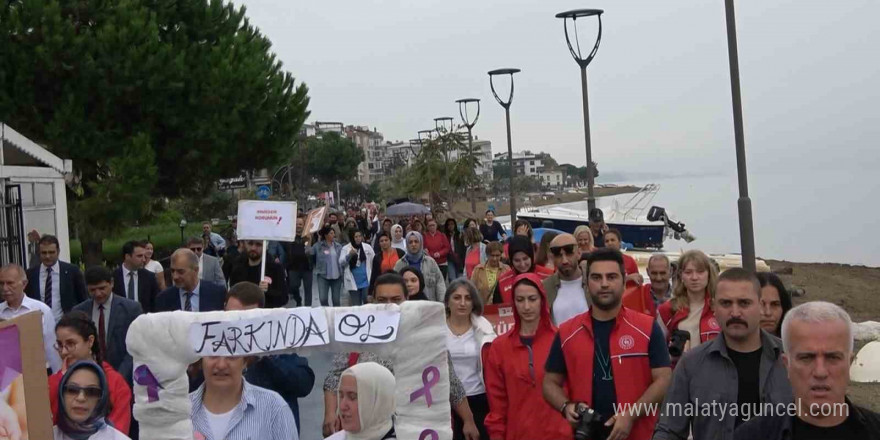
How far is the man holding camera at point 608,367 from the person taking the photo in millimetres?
4902

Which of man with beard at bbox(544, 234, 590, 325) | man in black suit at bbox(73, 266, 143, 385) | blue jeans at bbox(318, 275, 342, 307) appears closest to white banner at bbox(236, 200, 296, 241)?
man in black suit at bbox(73, 266, 143, 385)

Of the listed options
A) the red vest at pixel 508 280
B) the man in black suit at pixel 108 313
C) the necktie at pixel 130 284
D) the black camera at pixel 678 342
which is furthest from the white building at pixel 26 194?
the black camera at pixel 678 342

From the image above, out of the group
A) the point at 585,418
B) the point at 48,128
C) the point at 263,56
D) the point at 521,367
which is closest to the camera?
the point at 585,418

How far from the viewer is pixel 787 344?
3186mm

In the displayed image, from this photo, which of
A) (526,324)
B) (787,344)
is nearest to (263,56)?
(526,324)

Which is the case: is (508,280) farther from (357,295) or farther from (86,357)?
(357,295)

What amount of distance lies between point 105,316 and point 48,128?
16.4 metres

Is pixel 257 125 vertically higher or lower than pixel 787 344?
higher

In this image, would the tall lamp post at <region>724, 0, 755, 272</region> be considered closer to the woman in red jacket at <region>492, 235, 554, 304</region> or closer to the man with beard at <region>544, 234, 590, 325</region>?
the woman in red jacket at <region>492, 235, 554, 304</region>

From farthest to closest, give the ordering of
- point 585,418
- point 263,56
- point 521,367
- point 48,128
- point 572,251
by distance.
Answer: point 263,56, point 48,128, point 572,251, point 521,367, point 585,418

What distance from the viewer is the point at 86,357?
18.3ft

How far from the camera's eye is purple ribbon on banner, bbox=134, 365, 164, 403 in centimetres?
423

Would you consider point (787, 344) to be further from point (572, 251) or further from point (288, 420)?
point (572, 251)

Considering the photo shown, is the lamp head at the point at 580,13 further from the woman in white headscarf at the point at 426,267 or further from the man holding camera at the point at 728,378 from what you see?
the man holding camera at the point at 728,378
